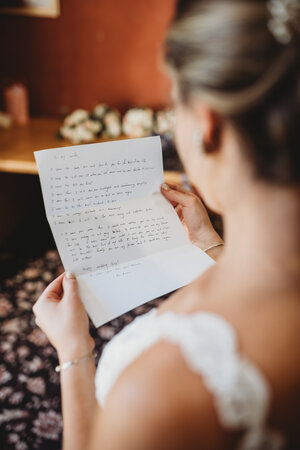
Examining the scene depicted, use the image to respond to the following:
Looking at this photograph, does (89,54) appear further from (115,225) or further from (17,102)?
(115,225)

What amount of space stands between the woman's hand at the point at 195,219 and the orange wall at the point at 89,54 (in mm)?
1258

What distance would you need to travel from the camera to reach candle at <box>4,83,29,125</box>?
2.12 m

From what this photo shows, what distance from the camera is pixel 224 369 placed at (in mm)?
439

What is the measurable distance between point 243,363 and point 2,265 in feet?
6.31

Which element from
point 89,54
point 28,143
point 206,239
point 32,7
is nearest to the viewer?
point 206,239

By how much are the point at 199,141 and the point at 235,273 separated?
195 millimetres

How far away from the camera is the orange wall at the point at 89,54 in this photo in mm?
2012

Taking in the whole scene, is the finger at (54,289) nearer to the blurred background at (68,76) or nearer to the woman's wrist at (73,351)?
the woman's wrist at (73,351)

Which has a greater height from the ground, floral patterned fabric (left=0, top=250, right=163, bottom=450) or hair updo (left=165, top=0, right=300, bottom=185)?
hair updo (left=165, top=0, right=300, bottom=185)

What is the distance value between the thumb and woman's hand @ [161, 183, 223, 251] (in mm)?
314

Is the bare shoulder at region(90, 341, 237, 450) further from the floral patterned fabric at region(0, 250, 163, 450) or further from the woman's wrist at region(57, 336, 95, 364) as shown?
the floral patterned fabric at region(0, 250, 163, 450)

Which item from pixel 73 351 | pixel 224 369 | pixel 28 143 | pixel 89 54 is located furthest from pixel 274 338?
pixel 89 54

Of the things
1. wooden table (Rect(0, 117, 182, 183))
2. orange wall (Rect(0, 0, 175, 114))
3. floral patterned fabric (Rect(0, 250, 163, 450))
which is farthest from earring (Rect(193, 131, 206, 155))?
orange wall (Rect(0, 0, 175, 114))

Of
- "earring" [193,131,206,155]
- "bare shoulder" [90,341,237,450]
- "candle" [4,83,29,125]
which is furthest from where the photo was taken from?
"candle" [4,83,29,125]
